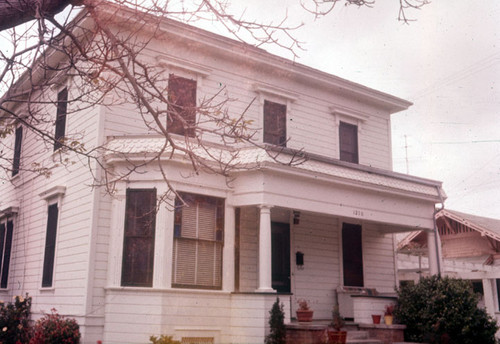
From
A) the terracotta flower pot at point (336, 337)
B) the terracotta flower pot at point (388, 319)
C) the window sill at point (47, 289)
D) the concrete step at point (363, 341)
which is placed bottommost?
the concrete step at point (363, 341)

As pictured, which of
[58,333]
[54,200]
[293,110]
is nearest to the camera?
[58,333]

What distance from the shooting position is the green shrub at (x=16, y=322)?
Result: 13.9 m

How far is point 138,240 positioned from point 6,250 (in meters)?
7.96

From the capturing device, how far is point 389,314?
13742mm

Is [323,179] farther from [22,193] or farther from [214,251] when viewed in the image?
[22,193]

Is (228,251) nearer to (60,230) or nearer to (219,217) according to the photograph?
(219,217)

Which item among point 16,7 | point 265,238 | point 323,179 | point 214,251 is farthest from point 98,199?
point 16,7

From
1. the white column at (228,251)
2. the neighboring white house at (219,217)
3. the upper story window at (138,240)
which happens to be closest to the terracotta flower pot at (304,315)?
the neighboring white house at (219,217)

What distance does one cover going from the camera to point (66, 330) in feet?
39.4

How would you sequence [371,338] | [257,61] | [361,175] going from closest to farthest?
[371,338] < [361,175] < [257,61]

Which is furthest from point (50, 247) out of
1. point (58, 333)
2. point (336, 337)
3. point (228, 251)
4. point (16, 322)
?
point (336, 337)

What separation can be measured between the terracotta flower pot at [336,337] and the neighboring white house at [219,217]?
1.08 meters

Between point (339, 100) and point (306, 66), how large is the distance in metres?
1.86

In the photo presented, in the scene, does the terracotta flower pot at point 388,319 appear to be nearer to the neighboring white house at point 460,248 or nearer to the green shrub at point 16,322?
the neighboring white house at point 460,248
